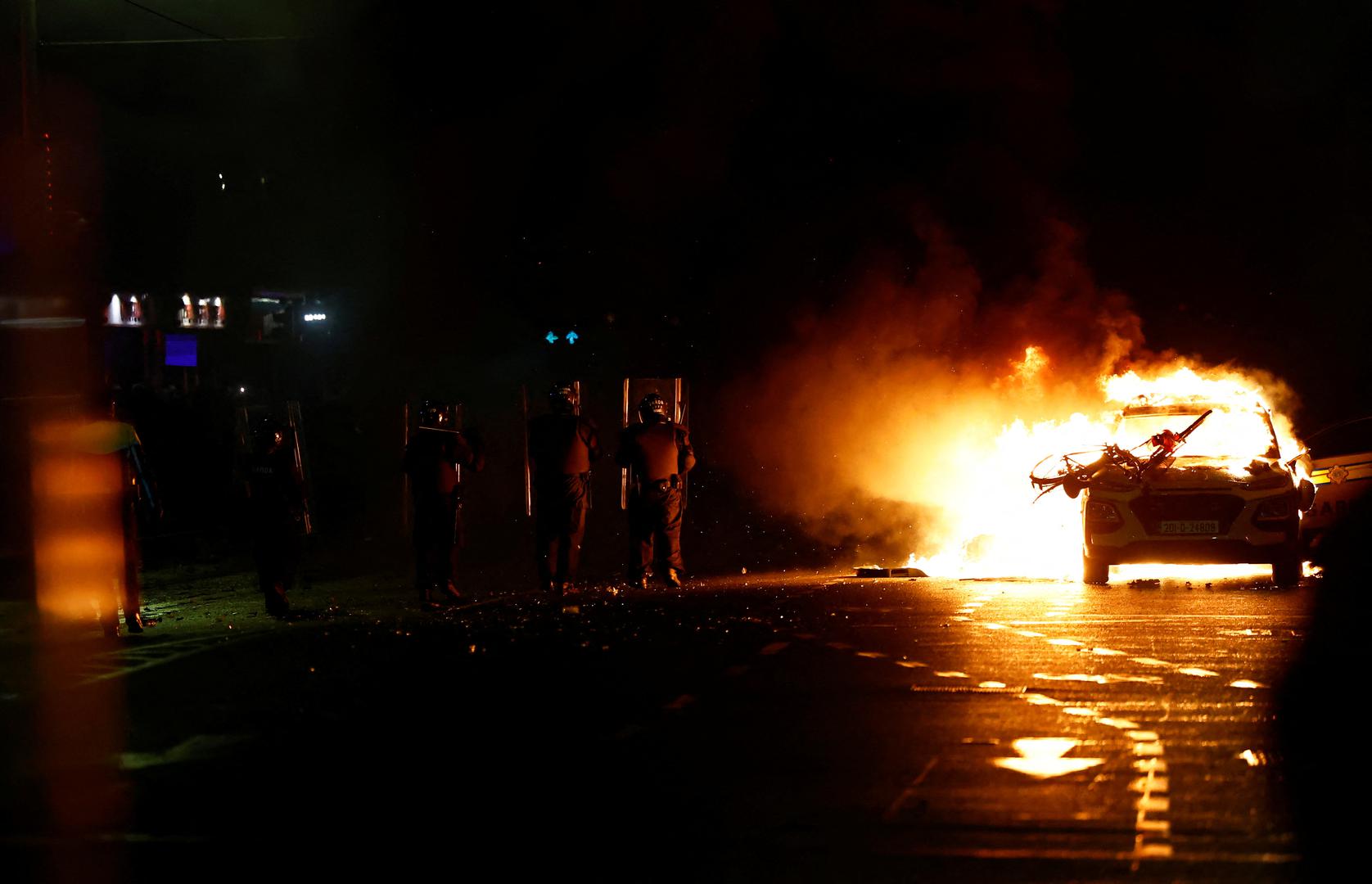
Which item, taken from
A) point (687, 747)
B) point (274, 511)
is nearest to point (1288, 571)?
point (274, 511)

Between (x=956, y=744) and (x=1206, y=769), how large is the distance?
3.84ft

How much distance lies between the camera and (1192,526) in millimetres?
15289

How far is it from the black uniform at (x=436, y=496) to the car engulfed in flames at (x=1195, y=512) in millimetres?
6015

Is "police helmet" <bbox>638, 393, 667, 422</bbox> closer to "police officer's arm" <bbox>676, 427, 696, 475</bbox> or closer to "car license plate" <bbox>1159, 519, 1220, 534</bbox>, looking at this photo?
"police officer's arm" <bbox>676, 427, 696, 475</bbox>

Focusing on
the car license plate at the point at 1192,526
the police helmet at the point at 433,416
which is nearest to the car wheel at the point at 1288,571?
the car license plate at the point at 1192,526

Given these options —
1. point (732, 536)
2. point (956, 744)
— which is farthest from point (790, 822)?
point (732, 536)

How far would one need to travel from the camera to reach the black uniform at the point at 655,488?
683 inches

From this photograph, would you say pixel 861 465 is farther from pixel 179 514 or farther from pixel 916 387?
pixel 179 514

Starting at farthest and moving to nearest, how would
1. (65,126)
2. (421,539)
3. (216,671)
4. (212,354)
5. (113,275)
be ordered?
(212,354), (113,275), (65,126), (421,539), (216,671)

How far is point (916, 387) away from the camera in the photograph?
26.8m

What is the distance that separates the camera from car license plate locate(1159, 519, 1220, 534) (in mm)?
15266

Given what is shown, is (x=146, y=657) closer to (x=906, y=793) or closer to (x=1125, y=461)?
(x=906, y=793)

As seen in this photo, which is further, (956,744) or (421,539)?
(421,539)

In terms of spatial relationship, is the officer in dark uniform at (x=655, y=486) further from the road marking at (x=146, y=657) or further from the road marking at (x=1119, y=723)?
the road marking at (x=1119, y=723)
